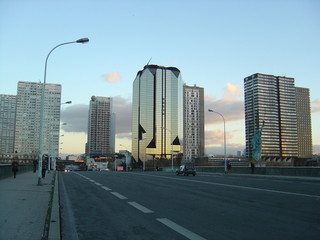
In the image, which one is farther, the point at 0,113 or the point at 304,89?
the point at 304,89

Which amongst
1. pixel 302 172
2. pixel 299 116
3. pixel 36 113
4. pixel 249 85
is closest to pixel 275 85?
pixel 249 85

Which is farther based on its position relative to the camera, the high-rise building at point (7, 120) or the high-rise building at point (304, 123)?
the high-rise building at point (304, 123)

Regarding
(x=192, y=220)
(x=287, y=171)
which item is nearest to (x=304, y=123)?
(x=287, y=171)

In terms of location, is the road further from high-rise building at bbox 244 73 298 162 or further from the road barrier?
high-rise building at bbox 244 73 298 162

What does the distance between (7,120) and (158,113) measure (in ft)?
293

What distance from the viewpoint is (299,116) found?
525 feet

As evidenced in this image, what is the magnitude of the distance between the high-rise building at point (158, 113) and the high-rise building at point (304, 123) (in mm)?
60372

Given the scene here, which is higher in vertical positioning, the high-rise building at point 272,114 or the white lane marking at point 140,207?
the high-rise building at point 272,114

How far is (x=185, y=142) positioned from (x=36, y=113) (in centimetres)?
12251

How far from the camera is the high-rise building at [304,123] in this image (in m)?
160

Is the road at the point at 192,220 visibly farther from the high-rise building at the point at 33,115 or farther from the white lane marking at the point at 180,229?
the high-rise building at the point at 33,115

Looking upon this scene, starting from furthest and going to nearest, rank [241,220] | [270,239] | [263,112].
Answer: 1. [263,112]
2. [241,220]
3. [270,239]

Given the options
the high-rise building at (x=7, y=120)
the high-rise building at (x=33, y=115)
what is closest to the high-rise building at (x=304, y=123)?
the high-rise building at (x=33, y=115)

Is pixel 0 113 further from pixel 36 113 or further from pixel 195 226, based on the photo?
pixel 195 226
